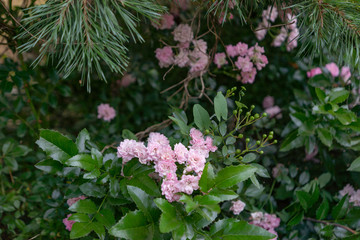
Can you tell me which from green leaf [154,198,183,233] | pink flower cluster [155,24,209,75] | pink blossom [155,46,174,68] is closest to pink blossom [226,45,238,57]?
pink flower cluster [155,24,209,75]

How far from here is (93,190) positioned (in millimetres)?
918

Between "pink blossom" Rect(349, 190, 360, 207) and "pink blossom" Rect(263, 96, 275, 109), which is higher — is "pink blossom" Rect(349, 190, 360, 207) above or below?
below

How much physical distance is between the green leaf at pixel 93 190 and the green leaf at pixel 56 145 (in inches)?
3.4

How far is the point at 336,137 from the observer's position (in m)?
1.26

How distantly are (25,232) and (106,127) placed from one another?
1.95ft

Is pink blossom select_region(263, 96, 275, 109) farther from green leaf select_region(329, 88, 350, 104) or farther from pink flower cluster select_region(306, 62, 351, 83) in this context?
green leaf select_region(329, 88, 350, 104)

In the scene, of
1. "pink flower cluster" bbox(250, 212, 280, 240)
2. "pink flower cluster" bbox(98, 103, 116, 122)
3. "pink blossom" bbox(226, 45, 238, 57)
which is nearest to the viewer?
"pink flower cluster" bbox(250, 212, 280, 240)

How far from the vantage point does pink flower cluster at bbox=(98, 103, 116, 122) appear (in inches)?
69.8

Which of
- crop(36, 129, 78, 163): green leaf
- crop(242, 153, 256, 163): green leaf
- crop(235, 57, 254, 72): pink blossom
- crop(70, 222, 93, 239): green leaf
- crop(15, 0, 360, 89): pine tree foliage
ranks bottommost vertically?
crop(70, 222, 93, 239): green leaf

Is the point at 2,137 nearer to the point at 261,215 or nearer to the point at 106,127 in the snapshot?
the point at 106,127

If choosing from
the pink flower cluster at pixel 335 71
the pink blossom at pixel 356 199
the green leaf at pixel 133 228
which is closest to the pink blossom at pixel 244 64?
the pink flower cluster at pixel 335 71

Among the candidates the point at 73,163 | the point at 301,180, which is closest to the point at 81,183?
the point at 73,163

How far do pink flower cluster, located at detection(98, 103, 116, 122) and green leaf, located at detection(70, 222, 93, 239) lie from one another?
3.17 ft

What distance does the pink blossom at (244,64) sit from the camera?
1438 millimetres
